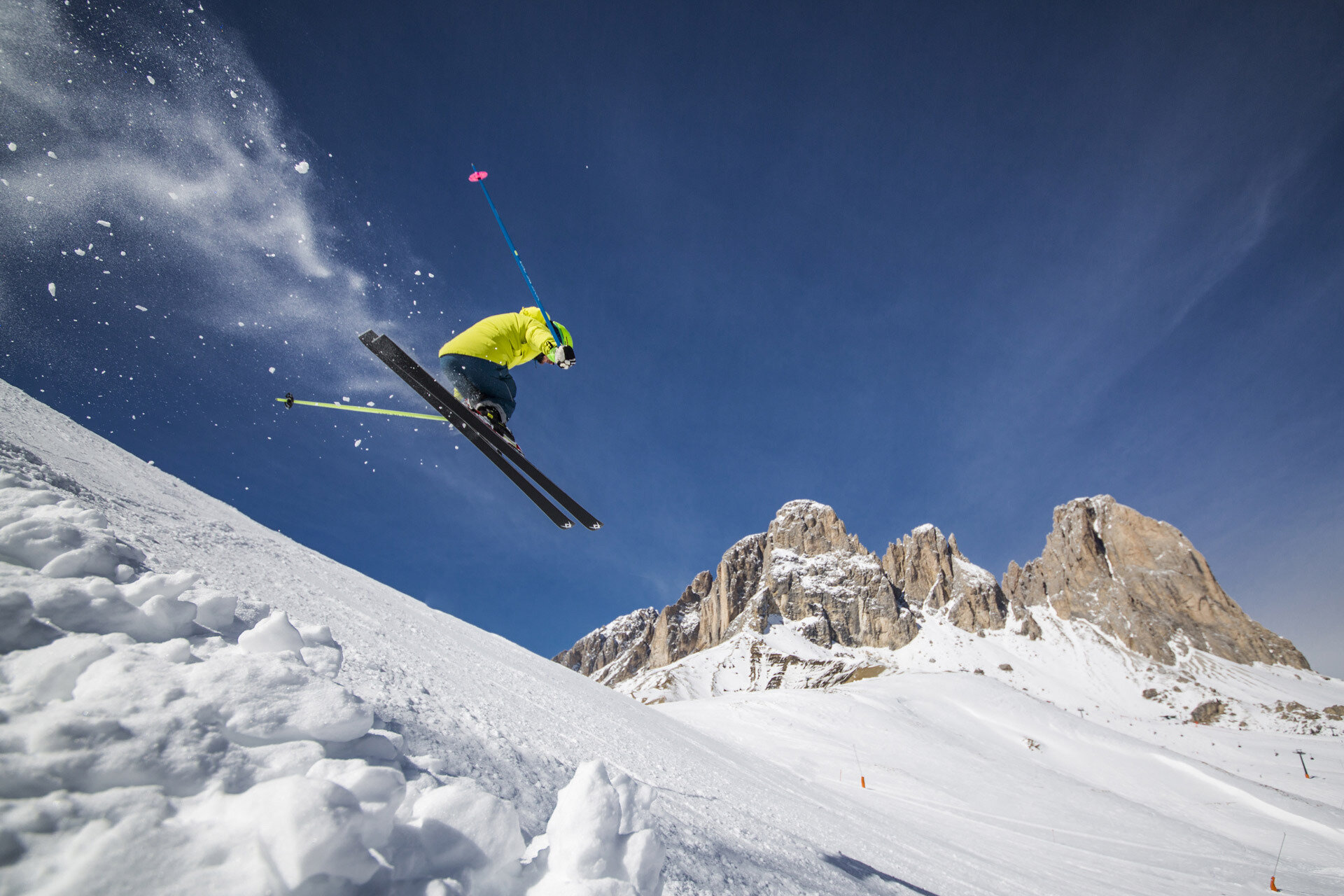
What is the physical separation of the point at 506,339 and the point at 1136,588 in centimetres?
15712

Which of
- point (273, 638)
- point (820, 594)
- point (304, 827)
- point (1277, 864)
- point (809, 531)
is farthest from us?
point (809, 531)

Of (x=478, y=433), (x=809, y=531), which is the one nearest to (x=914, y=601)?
(x=809, y=531)

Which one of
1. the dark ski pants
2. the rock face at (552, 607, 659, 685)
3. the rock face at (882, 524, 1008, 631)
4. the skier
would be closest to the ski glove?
the skier

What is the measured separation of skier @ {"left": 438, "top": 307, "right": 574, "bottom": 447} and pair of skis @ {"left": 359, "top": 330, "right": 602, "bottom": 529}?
1.61 feet

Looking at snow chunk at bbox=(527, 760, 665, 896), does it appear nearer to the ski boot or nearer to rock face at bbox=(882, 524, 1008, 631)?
the ski boot

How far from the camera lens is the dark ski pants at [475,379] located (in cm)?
670

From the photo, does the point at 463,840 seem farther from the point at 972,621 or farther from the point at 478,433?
the point at 972,621

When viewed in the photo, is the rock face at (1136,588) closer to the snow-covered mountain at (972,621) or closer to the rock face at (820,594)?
the snow-covered mountain at (972,621)

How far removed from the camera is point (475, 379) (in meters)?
6.75

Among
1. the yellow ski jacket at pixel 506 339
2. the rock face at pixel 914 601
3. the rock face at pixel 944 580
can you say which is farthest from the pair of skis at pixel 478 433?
the rock face at pixel 944 580

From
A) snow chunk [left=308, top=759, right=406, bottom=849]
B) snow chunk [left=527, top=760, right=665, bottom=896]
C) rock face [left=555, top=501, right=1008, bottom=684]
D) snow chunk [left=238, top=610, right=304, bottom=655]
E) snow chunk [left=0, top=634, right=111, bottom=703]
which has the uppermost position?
rock face [left=555, top=501, right=1008, bottom=684]

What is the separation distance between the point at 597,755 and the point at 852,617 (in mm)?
132693

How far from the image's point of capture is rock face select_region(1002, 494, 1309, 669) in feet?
347

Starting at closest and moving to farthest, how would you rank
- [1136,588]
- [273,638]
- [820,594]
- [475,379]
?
[273,638]
[475,379]
[1136,588]
[820,594]
